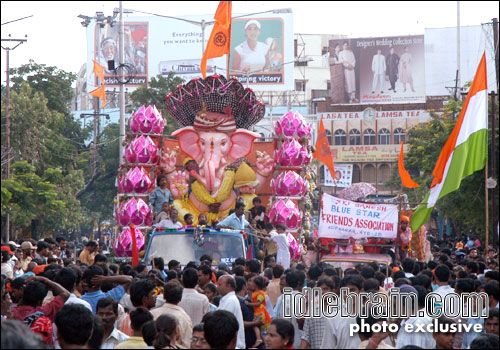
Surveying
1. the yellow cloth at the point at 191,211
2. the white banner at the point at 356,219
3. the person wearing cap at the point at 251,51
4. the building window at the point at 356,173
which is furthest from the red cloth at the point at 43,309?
the building window at the point at 356,173

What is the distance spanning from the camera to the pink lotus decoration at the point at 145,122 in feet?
60.4

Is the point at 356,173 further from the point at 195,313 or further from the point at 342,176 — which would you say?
the point at 195,313

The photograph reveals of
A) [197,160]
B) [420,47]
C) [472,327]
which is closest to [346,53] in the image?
[420,47]

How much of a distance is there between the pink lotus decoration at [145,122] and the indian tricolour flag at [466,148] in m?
7.12

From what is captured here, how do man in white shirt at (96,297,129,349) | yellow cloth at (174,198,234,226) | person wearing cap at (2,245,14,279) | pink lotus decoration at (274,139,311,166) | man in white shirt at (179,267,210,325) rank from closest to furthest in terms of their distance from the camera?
man in white shirt at (96,297,129,349)
man in white shirt at (179,267,210,325)
person wearing cap at (2,245,14,279)
yellow cloth at (174,198,234,226)
pink lotus decoration at (274,139,311,166)

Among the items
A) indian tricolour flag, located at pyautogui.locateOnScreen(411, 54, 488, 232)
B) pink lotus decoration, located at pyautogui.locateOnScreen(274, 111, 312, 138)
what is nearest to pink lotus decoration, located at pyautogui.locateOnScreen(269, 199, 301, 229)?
pink lotus decoration, located at pyautogui.locateOnScreen(274, 111, 312, 138)

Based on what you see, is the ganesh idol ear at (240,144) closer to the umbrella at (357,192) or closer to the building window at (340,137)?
the umbrella at (357,192)

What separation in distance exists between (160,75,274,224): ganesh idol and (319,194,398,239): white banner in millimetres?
3315

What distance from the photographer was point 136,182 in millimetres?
17641

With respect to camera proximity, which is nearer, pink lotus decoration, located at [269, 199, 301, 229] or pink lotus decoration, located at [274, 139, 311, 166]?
pink lotus decoration, located at [269, 199, 301, 229]

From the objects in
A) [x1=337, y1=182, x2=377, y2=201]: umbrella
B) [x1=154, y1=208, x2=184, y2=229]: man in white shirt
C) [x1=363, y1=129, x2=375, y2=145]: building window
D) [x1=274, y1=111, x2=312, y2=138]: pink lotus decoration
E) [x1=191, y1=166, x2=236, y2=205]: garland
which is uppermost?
[x1=363, y1=129, x2=375, y2=145]: building window

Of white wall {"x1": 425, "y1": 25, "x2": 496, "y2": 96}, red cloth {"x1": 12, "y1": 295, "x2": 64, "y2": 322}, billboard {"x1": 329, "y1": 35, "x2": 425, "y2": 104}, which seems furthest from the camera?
billboard {"x1": 329, "y1": 35, "x2": 425, "y2": 104}

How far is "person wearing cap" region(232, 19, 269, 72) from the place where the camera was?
63.4m

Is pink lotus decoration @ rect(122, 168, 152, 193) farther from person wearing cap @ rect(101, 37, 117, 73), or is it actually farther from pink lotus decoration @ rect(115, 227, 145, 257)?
person wearing cap @ rect(101, 37, 117, 73)
